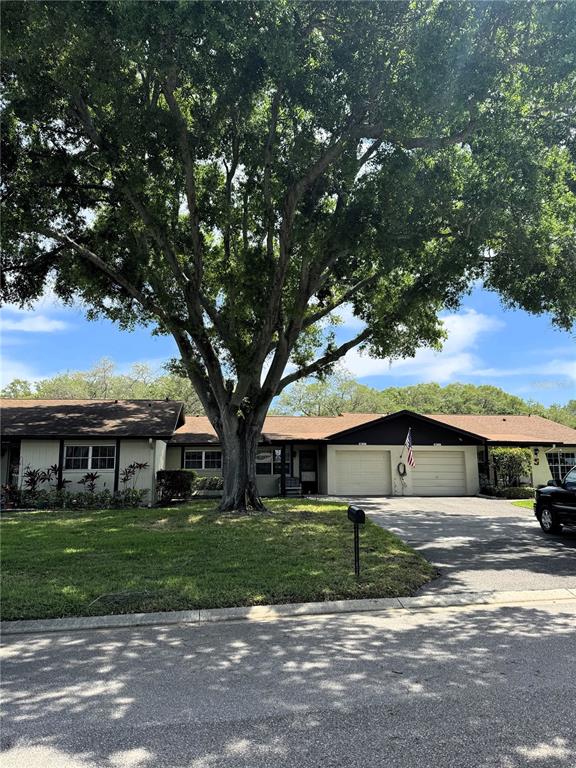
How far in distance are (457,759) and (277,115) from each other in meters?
11.8

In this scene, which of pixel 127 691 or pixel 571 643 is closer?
pixel 127 691

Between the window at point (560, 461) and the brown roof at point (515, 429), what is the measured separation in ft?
2.71

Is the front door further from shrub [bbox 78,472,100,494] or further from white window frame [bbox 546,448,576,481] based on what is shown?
white window frame [bbox 546,448,576,481]

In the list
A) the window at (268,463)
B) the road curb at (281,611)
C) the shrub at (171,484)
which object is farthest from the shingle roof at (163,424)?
the road curb at (281,611)

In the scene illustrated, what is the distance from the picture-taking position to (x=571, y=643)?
5.27 meters

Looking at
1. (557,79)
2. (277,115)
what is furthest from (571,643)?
(277,115)

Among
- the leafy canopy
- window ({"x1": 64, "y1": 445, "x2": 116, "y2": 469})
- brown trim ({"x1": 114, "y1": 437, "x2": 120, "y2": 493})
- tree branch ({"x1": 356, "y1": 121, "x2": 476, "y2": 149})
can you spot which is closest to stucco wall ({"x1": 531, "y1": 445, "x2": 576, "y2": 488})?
the leafy canopy

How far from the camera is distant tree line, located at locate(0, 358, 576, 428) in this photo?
156ft

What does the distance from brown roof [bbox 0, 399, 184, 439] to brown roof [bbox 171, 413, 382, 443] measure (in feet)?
5.13

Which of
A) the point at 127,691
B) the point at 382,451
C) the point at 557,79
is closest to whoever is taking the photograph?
the point at 127,691

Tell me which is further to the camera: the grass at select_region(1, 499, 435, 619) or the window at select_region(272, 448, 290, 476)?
the window at select_region(272, 448, 290, 476)

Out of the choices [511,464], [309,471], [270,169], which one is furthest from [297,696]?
[511,464]

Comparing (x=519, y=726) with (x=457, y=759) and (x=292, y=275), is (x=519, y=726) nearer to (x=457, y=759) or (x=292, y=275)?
(x=457, y=759)

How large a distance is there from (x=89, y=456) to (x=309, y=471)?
411 inches
